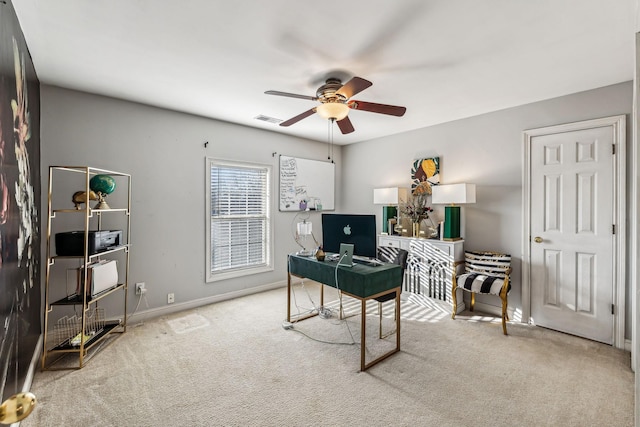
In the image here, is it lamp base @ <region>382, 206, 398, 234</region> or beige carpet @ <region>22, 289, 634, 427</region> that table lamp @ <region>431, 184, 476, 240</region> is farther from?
beige carpet @ <region>22, 289, 634, 427</region>

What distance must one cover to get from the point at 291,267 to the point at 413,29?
99.2 inches

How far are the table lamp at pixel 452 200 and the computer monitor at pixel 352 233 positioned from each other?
1540mm

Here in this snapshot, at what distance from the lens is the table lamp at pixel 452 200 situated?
3646 mm

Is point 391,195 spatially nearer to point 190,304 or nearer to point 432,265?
point 432,265

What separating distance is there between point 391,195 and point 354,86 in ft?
8.51

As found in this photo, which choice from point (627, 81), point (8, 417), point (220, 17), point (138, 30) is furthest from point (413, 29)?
point (8, 417)

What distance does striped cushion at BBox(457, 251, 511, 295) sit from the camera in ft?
10.6

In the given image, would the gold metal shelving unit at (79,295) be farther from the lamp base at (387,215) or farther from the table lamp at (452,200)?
the table lamp at (452,200)

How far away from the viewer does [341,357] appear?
104 inches

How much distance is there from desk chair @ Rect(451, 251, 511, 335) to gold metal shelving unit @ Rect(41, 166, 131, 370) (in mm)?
3759

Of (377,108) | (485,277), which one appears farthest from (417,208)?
(377,108)

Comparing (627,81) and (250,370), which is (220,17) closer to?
(250,370)

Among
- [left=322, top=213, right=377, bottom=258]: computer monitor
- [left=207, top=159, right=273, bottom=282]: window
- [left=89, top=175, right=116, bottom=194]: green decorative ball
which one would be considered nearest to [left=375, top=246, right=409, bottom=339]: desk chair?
[left=322, top=213, right=377, bottom=258]: computer monitor

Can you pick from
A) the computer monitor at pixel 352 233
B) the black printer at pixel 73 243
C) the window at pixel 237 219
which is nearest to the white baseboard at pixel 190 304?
the window at pixel 237 219
